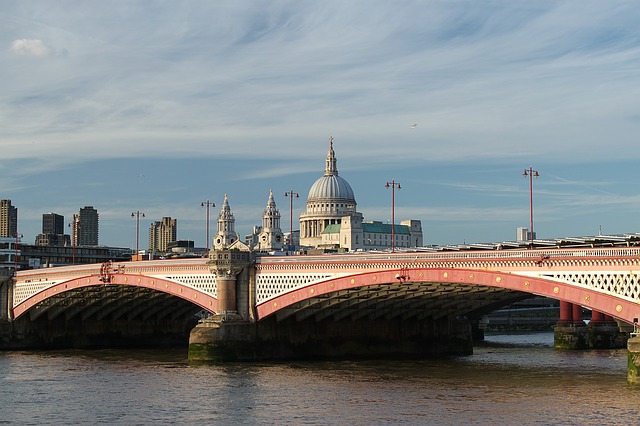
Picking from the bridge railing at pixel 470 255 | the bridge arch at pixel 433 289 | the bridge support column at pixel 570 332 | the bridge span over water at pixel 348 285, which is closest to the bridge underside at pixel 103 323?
the bridge span over water at pixel 348 285

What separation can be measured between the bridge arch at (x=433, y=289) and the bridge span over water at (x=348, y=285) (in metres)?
0.05

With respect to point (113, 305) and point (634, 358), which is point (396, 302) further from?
point (113, 305)

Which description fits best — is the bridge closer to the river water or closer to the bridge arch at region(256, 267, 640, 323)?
the bridge arch at region(256, 267, 640, 323)

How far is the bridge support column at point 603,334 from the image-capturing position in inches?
3713

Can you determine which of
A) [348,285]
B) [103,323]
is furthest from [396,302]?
[103,323]

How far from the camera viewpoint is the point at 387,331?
7894 cm

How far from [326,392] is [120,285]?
3427 cm

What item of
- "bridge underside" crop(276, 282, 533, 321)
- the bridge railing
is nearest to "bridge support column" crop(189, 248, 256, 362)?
the bridge railing

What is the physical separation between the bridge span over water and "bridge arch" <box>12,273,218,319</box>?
0.07 m

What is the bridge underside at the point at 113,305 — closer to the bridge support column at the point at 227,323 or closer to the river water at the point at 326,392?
the river water at the point at 326,392

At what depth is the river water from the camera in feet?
156

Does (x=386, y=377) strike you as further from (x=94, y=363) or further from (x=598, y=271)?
(x=94, y=363)

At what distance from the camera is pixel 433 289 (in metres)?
67.6

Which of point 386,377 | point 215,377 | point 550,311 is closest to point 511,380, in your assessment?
point 386,377
